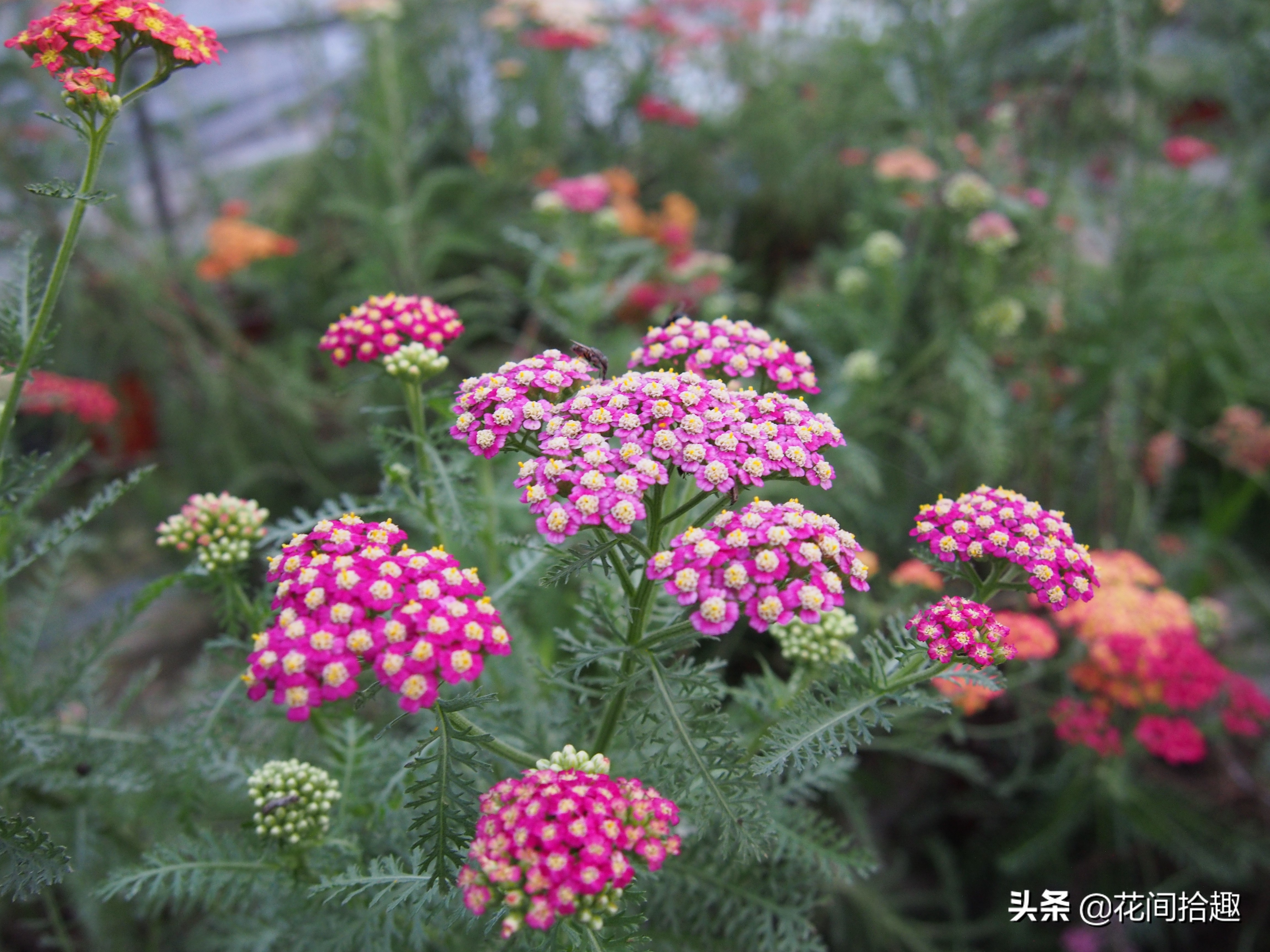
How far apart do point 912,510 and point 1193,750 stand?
42.1 inches

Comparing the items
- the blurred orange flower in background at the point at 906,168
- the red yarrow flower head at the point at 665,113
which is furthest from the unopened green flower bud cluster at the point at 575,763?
the red yarrow flower head at the point at 665,113

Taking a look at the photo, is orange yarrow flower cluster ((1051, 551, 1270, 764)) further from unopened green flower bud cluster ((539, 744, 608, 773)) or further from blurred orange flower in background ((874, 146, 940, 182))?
blurred orange flower in background ((874, 146, 940, 182))

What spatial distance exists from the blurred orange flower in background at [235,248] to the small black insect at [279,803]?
3038mm

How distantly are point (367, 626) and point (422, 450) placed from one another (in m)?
0.59

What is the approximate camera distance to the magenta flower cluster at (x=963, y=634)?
45.7 inches

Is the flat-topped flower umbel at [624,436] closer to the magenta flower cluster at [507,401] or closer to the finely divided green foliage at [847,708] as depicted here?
the magenta flower cluster at [507,401]

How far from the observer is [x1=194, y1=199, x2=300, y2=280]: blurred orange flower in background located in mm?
3693

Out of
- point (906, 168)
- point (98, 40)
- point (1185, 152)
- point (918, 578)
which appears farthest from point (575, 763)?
point (1185, 152)

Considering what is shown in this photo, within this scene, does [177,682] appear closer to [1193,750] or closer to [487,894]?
[487,894]

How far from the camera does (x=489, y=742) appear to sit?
1.20m

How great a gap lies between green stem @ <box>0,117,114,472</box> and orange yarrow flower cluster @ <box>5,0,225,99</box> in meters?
0.07

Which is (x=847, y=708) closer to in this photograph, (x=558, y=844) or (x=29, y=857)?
(x=558, y=844)

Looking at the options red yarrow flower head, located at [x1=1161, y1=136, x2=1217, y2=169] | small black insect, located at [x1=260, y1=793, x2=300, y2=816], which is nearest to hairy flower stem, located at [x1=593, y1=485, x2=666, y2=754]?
small black insect, located at [x1=260, y1=793, x2=300, y2=816]

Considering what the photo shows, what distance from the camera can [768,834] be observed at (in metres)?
1.19
